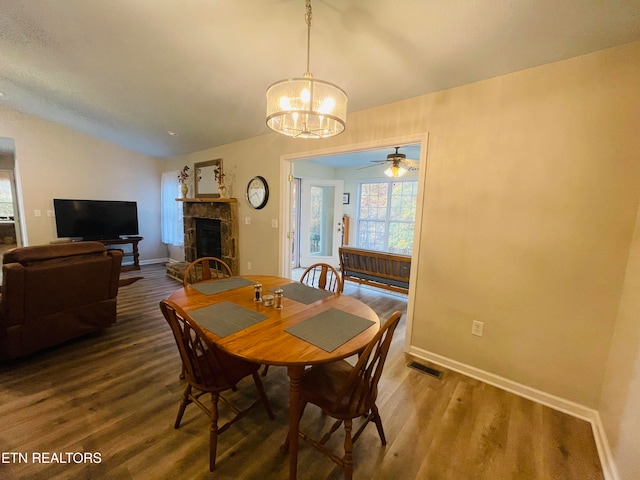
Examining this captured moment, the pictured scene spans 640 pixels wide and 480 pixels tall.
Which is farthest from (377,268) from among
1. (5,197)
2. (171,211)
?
(5,197)

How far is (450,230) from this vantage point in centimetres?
218

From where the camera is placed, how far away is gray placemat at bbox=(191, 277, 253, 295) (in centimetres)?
196

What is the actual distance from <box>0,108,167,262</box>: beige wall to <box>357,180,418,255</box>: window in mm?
4856

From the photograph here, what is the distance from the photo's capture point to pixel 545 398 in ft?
6.12

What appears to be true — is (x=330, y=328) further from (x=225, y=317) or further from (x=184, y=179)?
(x=184, y=179)

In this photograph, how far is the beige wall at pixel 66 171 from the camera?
419 centimetres

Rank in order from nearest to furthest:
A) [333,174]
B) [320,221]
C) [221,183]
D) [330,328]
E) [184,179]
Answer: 1. [330,328]
2. [221,183]
3. [184,179]
4. [320,221]
5. [333,174]

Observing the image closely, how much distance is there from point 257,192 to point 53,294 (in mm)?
2391

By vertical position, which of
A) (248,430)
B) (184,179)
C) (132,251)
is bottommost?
(248,430)

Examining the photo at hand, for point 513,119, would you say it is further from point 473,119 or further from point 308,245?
point 308,245

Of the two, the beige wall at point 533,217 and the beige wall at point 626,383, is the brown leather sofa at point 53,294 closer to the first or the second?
the beige wall at point 533,217

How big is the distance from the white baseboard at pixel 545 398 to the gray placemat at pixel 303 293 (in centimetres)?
120

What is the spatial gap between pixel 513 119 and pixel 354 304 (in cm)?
175

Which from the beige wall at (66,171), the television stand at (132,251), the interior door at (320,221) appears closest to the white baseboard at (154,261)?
the beige wall at (66,171)
